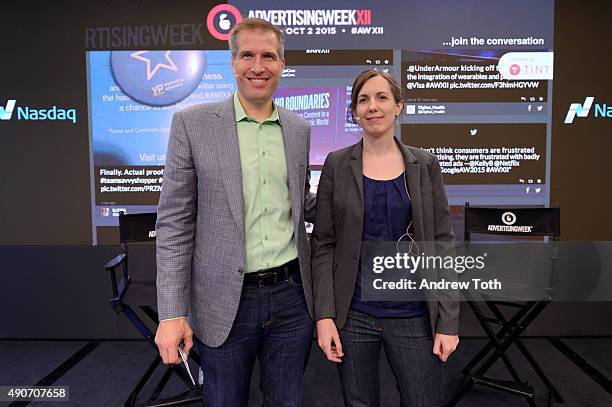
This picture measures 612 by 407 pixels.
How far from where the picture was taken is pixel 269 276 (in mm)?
1312

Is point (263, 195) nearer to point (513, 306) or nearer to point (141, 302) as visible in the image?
point (141, 302)

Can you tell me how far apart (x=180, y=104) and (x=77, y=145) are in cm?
89

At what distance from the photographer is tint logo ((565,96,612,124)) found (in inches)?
128

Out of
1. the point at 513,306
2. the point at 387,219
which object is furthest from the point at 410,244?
the point at 513,306

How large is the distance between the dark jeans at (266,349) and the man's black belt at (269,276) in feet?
0.05

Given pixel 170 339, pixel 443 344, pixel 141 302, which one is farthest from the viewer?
pixel 141 302

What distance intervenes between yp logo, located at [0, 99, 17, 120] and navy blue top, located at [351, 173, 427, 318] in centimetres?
324

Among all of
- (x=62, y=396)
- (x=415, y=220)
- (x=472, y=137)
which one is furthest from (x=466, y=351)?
(x=62, y=396)

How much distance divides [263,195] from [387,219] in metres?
0.41

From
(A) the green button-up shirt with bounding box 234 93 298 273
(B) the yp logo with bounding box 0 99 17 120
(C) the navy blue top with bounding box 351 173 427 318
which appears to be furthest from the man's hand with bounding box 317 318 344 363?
(B) the yp logo with bounding box 0 99 17 120

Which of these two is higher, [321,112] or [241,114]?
[321,112]

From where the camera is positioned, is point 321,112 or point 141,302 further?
point 321,112

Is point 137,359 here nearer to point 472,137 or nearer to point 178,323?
point 178,323

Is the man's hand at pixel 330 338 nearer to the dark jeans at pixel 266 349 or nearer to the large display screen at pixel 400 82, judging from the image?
the dark jeans at pixel 266 349
